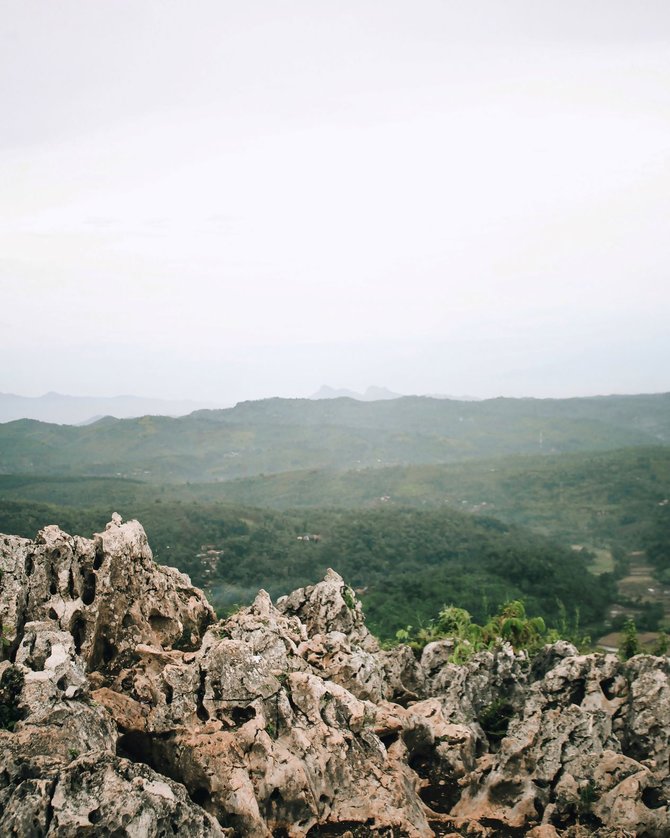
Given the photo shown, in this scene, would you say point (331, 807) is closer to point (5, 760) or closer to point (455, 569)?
point (5, 760)

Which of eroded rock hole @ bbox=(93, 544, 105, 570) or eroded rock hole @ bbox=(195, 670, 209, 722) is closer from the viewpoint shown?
eroded rock hole @ bbox=(195, 670, 209, 722)

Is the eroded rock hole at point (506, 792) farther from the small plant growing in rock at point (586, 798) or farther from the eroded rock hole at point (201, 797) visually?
the eroded rock hole at point (201, 797)

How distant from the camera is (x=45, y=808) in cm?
929

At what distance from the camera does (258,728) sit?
13125mm

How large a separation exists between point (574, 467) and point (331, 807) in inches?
6847

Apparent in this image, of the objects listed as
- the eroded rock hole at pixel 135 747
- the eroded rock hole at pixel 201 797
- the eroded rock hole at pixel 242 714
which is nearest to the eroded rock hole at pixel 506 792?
the eroded rock hole at pixel 242 714

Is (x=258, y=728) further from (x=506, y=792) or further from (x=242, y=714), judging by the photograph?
(x=506, y=792)

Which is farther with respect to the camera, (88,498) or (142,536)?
(88,498)

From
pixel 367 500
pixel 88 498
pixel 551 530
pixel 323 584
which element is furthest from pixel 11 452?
pixel 323 584

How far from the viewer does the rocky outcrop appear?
10.4 meters

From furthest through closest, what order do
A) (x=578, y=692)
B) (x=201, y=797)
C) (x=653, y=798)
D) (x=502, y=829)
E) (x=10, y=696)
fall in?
(x=578, y=692)
(x=502, y=829)
(x=653, y=798)
(x=201, y=797)
(x=10, y=696)

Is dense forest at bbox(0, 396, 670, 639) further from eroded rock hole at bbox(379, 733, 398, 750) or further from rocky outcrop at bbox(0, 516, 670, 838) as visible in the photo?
eroded rock hole at bbox(379, 733, 398, 750)

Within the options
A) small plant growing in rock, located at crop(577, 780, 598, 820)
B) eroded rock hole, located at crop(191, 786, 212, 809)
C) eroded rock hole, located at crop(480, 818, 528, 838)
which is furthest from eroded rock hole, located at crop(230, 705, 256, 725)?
small plant growing in rock, located at crop(577, 780, 598, 820)

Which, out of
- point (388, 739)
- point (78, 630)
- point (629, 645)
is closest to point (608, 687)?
point (388, 739)
